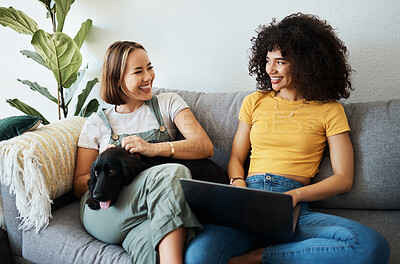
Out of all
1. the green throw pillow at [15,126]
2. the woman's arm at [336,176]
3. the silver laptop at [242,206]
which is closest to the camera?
the silver laptop at [242,206]

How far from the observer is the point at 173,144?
1526 millimetres

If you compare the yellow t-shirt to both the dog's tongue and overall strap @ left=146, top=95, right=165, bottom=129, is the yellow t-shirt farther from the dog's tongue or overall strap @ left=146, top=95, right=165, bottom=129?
the dog's tongue

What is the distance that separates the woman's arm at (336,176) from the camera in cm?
135

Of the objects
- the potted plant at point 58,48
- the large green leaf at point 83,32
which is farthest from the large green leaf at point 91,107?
the large green leaf at point 83,32

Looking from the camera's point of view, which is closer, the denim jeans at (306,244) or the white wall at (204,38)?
the denim jeans at (306,244)

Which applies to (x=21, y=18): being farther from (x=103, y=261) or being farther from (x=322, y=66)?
(x=322, y=66)

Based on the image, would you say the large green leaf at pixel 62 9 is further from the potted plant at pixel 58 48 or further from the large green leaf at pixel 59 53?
the large green leaf at pixel 59 53

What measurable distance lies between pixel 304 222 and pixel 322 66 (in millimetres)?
603

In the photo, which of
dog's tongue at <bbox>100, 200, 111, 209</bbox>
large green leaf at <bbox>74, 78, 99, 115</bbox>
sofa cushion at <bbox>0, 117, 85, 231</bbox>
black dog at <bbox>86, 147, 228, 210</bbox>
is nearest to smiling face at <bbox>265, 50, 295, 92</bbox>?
black dog at <bbox>86, 147, 228, 210</bbox>

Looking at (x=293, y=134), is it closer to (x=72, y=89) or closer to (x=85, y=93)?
(x=85, y=93)

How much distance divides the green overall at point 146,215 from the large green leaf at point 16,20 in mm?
1283

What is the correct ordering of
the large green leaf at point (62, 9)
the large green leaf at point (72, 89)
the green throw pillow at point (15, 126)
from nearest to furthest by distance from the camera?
the green throw pillow at point (15, 126) → the large green leaf at point (62, 9) → the large green leaf at point (72, 89)

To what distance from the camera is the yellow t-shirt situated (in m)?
1.45

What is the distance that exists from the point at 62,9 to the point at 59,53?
308mm
